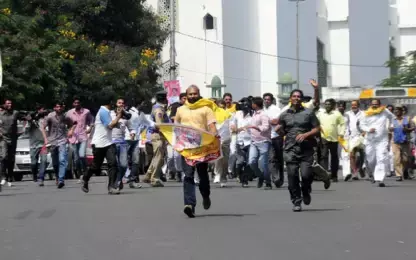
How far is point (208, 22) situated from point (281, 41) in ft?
19.2

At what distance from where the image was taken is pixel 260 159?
67.5 ft

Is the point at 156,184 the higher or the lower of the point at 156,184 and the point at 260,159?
the lower

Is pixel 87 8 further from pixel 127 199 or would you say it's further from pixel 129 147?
pixel 127 199

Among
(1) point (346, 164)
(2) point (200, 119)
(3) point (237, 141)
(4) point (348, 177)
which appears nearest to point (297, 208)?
(2) point (200, 119)

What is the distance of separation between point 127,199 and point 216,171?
4.99 meters

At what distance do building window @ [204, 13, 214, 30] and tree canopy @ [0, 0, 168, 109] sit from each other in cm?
2023

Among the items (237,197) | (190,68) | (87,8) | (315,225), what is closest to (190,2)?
(190,68)

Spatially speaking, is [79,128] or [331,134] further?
[79,128]

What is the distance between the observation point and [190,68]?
7738cm

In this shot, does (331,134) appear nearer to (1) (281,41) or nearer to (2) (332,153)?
(2) (332,153)

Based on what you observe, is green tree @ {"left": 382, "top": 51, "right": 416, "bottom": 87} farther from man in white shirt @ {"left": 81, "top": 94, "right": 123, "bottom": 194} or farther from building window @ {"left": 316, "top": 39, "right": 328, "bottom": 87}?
man in white shirt @ {"left": 81, "top": 94, "right": 123, "bottom": 194}

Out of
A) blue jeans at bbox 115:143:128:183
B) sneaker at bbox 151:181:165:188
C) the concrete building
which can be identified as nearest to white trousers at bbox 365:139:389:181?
sneaker at bbox 151:181:165:188

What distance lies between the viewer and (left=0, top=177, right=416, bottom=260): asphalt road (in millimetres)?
10430

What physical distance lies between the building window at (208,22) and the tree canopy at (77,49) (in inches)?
796
